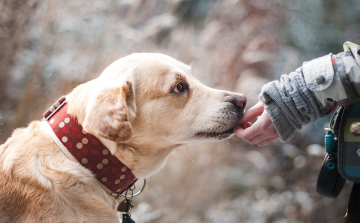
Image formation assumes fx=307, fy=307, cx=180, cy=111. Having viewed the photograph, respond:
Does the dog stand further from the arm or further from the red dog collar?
the arm

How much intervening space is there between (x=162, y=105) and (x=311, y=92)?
79cm

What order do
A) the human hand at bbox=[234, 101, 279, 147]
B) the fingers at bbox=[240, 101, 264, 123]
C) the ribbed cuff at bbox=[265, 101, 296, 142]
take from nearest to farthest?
the ribbed cuff at bbox=[265, 101, 296, 142] → the human hand at bbox=[234, 101, 279, 147] → the fingers at bbox=[240, 101, 264, 123]

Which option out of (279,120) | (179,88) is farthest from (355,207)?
(179,88)

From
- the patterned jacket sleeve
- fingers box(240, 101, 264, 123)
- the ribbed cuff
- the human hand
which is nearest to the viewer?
the patterned jacket sleeve

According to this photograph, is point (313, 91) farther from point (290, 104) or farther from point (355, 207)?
point (355, 207)

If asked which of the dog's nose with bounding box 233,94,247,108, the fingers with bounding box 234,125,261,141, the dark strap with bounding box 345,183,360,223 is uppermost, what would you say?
the dog's nose with bounding box 233,94,247,108

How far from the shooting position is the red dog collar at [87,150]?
5.09ft

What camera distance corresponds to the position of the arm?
1.39 meters

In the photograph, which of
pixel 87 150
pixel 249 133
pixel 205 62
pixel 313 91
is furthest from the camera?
pixel 205 62

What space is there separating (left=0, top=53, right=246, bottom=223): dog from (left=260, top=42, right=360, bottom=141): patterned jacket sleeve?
0.31 metres

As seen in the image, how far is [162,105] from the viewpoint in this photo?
1.76 m

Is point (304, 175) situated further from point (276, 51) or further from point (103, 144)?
point (103, 144)

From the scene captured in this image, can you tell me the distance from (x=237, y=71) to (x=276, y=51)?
0.52 meters

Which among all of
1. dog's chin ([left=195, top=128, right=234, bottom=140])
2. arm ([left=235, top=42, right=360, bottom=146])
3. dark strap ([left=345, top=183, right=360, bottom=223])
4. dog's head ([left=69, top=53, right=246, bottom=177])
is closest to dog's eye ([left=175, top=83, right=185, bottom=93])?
dog's head ([left=69, top=53, right=246, bottom=177])
